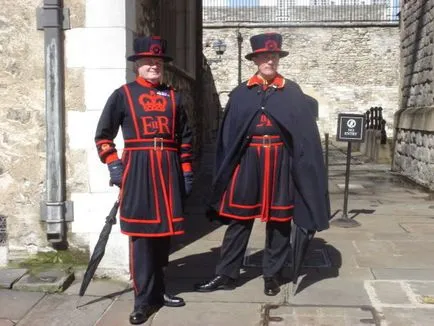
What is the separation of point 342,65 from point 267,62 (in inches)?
992

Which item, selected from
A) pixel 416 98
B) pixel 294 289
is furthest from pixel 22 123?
pixel 416 98

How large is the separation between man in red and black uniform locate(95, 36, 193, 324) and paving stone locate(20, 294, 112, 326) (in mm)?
346

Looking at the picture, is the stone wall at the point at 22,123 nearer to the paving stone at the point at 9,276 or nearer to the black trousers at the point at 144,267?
the paving stone at the point at 9,276

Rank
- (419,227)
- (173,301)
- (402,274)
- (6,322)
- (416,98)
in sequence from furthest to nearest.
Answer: (416,98), (419,227), (402,274), (173,301), (6,322)

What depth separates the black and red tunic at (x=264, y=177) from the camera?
182 inches

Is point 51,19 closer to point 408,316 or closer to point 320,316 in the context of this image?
point 320,316

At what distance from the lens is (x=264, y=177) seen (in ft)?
15.2

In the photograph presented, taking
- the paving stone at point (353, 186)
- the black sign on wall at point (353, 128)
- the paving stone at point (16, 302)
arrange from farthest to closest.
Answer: the paving stone at point (353, 186)
the black sign on wall at point (353, 128)
the paving stone at point (16, 302)

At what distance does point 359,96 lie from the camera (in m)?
28.8

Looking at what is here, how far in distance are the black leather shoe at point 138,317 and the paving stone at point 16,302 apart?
2.63 feet

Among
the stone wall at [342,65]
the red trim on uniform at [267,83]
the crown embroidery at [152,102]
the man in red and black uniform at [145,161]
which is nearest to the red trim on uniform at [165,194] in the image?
the man in red and black uniform at [145,161]

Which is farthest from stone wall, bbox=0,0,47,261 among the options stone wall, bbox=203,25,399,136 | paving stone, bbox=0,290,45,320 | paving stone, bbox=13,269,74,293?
stone wall, bbox=203,25,399,136

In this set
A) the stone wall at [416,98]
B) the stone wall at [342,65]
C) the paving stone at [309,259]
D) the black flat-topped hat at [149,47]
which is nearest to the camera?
the black flat-topped hat at [149,47]

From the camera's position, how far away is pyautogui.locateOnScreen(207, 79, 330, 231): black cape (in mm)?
4590
